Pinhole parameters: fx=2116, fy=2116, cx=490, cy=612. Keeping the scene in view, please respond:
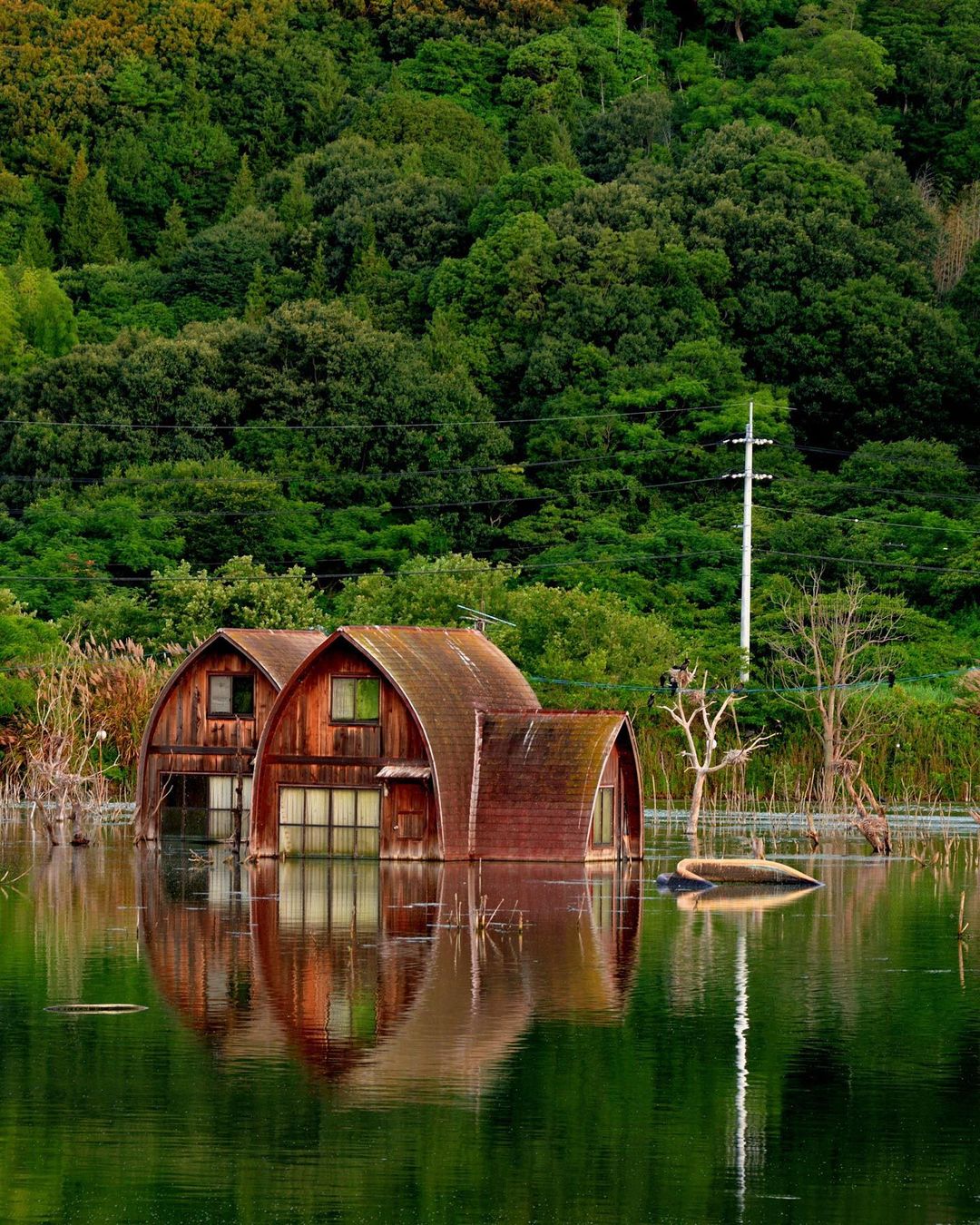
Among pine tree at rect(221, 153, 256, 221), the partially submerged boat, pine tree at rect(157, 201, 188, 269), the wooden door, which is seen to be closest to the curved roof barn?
the wooden door

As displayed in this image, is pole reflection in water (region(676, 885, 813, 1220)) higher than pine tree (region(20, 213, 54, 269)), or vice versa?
pine tree (region(20, 213, 54, 269))

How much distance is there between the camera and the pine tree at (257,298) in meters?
109

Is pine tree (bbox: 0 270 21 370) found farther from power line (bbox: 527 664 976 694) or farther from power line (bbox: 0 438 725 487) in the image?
power line (bbox: 527 664 976 694)

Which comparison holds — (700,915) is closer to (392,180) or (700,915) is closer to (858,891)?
(858,891)

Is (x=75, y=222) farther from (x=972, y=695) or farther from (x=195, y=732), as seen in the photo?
(x=195, y=732)

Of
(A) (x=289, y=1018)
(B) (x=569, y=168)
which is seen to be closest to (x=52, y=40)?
(B) (x=569, y=168)

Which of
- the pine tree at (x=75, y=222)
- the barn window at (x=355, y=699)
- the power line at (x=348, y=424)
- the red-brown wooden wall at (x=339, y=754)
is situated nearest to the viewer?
the red-brown wooden wall at (x=339, y=754)

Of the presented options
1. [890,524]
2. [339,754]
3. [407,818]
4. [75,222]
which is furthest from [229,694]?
[75,222]

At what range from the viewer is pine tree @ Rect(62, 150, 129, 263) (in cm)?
12331

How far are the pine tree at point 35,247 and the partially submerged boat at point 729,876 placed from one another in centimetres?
8391

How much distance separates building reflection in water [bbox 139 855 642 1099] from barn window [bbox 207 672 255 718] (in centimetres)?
891

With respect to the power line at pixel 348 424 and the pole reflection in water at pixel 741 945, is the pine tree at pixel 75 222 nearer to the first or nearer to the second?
the power line at pixel 348 424

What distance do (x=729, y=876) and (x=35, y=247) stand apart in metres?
87.7

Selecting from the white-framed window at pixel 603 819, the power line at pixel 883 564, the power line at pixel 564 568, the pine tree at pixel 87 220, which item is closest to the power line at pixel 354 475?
the power line at pixel 564 568
